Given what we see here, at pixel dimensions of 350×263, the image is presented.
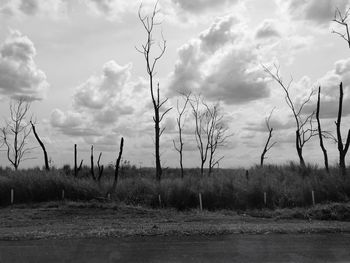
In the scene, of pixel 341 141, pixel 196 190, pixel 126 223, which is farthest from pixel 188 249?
pixel 341 141

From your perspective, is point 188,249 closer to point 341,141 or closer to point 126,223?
point 126,223

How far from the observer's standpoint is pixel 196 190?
22.9 m

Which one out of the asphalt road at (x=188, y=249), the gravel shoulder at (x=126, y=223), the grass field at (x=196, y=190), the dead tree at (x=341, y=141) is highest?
the dead tree at (x=341, y=141)

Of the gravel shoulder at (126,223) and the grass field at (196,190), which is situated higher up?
the grass field at (196,190)

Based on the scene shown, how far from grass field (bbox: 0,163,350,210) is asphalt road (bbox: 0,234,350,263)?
10.0m

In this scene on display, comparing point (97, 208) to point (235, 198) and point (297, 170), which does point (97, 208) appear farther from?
point (297, 170)

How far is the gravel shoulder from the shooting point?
12.6 metres

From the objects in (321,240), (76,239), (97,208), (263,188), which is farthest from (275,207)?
(76,239)

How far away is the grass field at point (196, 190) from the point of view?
71.5ft

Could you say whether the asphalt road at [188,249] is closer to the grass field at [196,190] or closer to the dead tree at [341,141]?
the grass field at [196,190]

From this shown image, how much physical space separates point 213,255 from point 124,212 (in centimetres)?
1151

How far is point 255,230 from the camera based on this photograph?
42.0 ft

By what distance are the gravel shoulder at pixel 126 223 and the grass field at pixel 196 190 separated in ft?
5.92

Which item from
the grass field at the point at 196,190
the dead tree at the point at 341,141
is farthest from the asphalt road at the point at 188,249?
the dead tree at the point at 341,141
